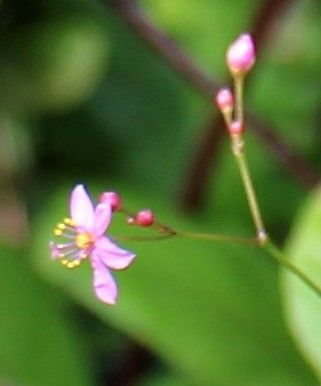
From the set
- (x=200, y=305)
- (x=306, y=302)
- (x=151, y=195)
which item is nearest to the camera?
(x=306, y=302)

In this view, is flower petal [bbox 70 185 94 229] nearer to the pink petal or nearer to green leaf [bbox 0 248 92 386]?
the pink petal

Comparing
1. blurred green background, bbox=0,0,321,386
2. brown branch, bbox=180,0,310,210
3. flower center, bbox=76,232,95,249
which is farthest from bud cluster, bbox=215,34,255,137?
brown branch, bbox=180,0,310,210

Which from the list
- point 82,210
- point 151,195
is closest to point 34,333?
point 151,195

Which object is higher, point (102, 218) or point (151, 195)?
point (102, 218)

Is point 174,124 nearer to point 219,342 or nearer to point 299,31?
point 299,31

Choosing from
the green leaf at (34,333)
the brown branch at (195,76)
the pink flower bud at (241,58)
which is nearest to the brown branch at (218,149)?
the brown branch at (195,76)

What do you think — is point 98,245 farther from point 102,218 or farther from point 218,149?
point 218,149

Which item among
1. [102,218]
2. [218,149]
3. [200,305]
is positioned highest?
[102,218]
